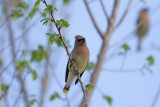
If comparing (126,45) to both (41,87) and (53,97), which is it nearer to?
(53,97)

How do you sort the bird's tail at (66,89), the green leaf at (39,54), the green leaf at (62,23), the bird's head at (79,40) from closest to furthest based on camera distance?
the green leaf at (62,23) < the bird's head at (79,40) < the bird's tail at (66,89) < the green leaf at (39,54)

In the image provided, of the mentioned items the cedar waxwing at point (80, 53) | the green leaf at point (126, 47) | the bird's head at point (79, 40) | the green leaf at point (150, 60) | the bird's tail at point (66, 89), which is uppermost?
the bird's head at point (79, 40)

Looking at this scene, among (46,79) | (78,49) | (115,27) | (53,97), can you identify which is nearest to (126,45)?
(115,27)

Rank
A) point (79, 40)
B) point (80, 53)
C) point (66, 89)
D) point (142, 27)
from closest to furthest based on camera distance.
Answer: point (79, 40), point (80, 53), point (66, 89), point (142, 27)

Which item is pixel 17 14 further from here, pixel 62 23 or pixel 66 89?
pixel 62 23

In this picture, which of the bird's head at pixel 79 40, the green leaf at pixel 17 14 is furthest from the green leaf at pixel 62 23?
the green leaf at pixel 17 14

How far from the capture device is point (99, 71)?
4.54 meters

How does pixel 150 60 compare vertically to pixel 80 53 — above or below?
below

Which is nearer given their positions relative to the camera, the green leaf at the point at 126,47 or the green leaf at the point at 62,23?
the green leaf at the point at 62,23

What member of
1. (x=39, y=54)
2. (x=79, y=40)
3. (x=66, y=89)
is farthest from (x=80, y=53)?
(x=39, y=54)

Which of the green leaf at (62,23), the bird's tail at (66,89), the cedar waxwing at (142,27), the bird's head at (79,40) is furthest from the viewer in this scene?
the cedar waxwing at (142,27)

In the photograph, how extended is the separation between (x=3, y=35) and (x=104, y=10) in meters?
3.67

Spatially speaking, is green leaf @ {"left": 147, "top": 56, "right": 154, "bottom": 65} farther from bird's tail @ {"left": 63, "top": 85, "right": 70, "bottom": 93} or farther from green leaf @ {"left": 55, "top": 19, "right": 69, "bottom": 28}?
green leaf @ {"left": 55, "top": 19, "right": 69, "bottom": 28}

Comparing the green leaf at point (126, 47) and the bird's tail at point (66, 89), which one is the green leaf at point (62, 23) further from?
the green leaf at point (126, 47)
